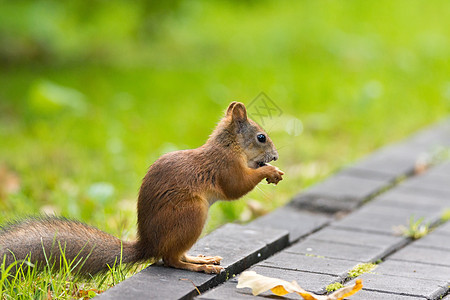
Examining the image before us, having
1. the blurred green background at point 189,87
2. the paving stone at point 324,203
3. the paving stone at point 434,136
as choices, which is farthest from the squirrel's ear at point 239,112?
the paving stone at point 434,136

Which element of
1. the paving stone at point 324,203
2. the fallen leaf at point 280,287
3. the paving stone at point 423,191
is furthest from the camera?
the paving stone at point 423,191

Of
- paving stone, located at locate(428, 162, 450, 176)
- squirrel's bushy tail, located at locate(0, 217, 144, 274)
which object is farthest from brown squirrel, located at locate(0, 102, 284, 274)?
paving stone, located at locate(428, 162, 450, 176)

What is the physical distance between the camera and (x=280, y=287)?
3.06 m

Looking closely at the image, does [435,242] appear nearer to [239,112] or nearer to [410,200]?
[410,200]

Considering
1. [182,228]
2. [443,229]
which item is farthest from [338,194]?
[182,228]

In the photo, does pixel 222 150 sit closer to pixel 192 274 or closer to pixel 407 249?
pixel 192 274

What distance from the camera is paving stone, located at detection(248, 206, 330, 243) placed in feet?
14.3

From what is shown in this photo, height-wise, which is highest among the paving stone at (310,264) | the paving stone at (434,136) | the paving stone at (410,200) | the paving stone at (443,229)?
the paving stone at (434,136)

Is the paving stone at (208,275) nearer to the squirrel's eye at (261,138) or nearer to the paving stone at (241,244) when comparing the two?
the paving stone at (241,244)

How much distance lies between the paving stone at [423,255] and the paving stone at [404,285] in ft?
1.25

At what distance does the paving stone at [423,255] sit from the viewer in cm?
387

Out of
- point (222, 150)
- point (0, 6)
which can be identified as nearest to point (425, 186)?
point (222, 150)

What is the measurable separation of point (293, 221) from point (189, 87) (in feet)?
14.2

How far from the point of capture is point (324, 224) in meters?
4.55
